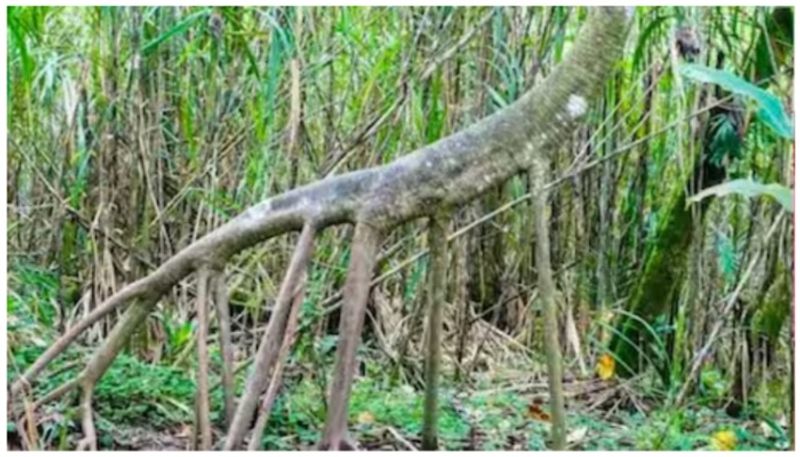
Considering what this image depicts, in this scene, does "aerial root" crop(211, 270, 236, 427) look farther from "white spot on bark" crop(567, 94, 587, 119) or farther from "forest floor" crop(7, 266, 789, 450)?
"white spot on bark" crop(567, 94, 587, 119)

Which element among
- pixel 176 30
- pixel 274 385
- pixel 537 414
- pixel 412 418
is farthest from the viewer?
pixel 537 414

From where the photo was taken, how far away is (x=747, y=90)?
7.54 feet

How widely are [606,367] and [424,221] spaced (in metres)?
0.63

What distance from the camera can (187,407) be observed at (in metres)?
2.58

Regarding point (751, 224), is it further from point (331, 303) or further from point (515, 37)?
point (331, 303)

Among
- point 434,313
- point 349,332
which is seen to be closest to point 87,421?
point 349,332

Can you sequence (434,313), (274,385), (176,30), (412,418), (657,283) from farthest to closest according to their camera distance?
(657,283), (412,418), (176,30), (434,313), (274,385)

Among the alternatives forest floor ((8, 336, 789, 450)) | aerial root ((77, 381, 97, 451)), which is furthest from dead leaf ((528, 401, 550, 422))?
aerial root ((77, 381, 97, 451))

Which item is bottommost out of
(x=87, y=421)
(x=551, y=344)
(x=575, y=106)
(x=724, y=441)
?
(x=724, y=441)

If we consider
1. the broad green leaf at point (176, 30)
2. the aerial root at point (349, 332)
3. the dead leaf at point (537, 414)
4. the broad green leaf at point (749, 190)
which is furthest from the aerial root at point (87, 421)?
the broad green leaf at point (749, 190)

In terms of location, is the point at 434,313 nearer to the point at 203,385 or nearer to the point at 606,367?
the point at 203,385

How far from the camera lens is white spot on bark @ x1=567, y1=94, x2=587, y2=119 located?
7.75ft

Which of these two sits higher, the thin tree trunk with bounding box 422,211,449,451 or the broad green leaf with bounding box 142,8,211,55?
the broad green leaf with bounding box 142,8,211,55

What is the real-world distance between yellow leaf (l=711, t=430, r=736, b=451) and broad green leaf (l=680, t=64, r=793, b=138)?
27.1 inches
